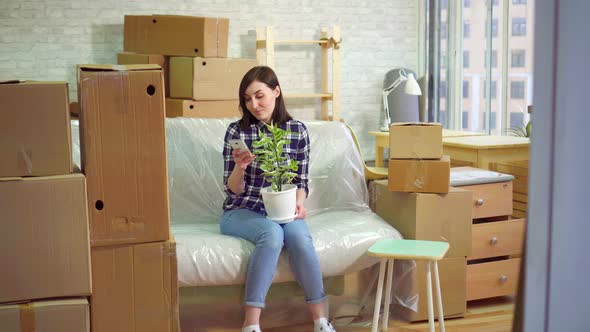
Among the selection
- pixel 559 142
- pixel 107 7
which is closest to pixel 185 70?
pixel 107 7

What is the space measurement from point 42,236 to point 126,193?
0.27 m

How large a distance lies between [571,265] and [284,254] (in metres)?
2.45

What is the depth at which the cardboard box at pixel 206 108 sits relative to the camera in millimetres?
5191

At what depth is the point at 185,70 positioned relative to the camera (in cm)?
523

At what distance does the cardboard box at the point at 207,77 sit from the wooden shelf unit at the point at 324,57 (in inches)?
29.1

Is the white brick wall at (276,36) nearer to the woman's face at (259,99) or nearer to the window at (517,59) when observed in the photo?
the window at (517,59)

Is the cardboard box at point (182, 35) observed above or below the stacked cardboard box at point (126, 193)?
above

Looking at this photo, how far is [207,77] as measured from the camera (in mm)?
5199

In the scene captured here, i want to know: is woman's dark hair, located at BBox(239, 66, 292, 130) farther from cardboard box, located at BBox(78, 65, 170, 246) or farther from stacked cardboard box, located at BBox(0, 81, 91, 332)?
stacked cardboard box, located at BBox(0, 81, 91, 332)

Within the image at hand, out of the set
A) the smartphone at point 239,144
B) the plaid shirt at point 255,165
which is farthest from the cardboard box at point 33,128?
the plaid shirt at point 255,165

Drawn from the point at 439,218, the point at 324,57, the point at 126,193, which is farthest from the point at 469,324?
the point at 324,57

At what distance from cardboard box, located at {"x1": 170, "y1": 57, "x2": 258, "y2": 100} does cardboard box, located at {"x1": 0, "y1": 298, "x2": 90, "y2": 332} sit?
3182 millimetres

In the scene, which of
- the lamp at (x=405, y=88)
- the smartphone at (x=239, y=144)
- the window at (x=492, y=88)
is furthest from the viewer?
the window at (x=492, y=88)

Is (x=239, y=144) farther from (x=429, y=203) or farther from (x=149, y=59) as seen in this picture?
(x=149, y=59)
